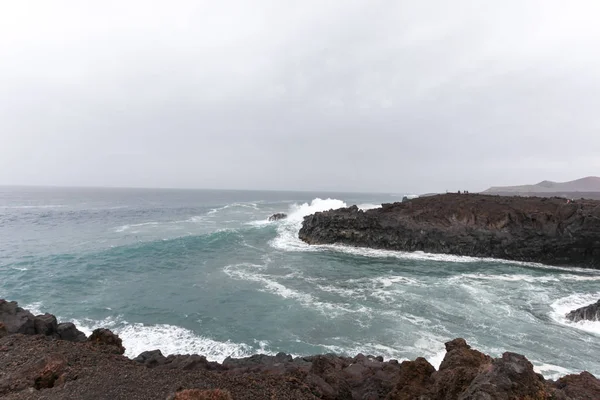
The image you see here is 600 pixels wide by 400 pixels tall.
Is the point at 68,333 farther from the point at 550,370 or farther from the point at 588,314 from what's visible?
the point at 588,314

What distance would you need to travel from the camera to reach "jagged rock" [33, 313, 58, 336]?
10.6 m

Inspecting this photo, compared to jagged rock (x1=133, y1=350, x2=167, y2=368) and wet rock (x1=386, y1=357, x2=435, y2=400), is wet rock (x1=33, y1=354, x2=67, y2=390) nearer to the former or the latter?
jagged rock (x1=133, y1=350, x2=167, y2=368)

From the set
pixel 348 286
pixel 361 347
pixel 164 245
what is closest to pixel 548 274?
pixel 348 286

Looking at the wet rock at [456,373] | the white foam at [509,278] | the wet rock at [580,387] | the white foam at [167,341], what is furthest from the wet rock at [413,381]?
the white foam at [509,278]

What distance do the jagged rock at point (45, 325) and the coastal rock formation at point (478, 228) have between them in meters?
26.9

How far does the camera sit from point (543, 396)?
482 centimetres

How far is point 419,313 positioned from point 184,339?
12.6 metres

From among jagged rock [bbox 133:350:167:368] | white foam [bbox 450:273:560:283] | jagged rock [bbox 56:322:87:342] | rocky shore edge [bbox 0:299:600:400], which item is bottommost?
white foam [bbox 450:273:560:283]

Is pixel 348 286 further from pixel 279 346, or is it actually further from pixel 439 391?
pixel 439 391

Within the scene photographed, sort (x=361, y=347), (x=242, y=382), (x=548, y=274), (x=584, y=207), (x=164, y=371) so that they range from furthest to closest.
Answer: (x=584, y=207) → (x=548, y=274) → (x=361, y=347) → (x=164, y=371) → (x=242, y=382)

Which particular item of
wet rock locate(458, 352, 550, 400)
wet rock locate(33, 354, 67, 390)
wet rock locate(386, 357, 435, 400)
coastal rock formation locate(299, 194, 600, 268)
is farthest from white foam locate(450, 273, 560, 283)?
wet rock locate(33, 354, 67, 390)

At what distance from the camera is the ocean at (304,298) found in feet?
42.1

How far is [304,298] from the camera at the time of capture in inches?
712

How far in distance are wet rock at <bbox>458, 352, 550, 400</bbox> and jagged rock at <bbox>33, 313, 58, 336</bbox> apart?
46.2 ft
